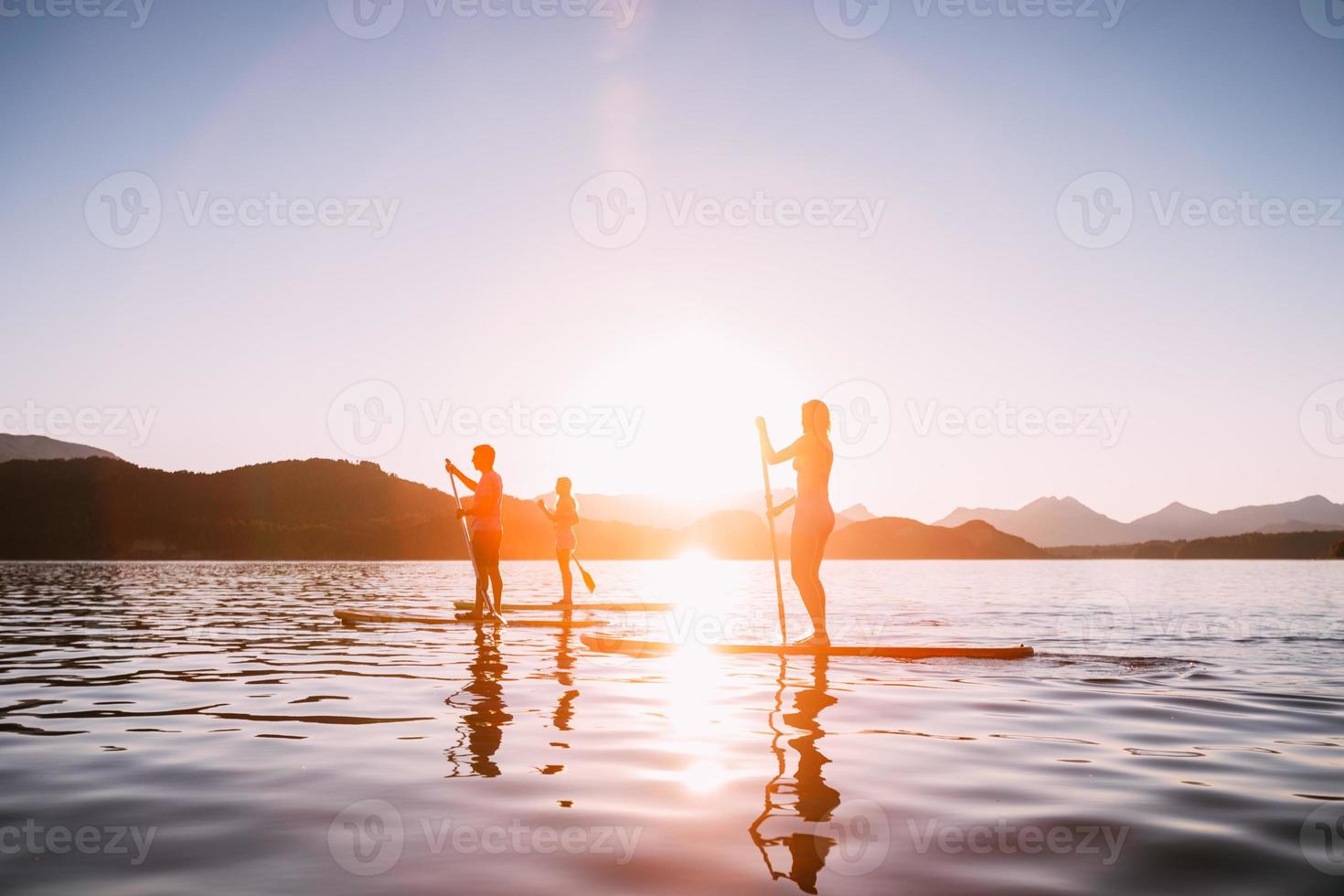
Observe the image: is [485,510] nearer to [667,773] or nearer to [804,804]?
[667,773]

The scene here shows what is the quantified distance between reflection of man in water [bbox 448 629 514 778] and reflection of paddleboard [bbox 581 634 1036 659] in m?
2.09

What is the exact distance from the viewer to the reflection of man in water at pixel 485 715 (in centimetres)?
650

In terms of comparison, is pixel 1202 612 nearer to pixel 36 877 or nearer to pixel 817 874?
pixel 817 874

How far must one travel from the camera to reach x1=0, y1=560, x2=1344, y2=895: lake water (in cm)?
434

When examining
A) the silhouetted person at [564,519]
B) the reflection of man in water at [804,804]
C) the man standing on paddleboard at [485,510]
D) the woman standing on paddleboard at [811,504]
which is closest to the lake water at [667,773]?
the reflection of man in water at [804,804]

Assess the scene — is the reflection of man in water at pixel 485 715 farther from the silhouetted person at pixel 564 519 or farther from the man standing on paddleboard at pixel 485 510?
the silhouetted person at pixel 564 519

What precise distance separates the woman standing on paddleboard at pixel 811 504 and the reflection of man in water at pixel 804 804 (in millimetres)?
5281

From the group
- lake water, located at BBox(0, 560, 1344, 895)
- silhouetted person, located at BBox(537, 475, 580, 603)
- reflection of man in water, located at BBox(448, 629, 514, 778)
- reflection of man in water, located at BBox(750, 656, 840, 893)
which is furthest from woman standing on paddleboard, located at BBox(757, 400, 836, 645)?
silhouetted person, located at BBox(537, 475, 580, 603)

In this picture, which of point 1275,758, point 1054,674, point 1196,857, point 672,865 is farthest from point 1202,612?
point 672,865

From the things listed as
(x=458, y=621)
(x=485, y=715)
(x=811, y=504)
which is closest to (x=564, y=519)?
(x=458, y=621)

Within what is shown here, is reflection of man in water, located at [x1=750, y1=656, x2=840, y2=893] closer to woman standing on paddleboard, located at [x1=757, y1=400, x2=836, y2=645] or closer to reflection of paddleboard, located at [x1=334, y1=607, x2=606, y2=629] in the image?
woman standing on paddleboard, located at [x1=757, y1=400, x2=836, y2=645]

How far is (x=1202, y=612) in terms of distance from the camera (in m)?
24.2

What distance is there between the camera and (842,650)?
42.6ft

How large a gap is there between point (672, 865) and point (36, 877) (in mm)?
2895
